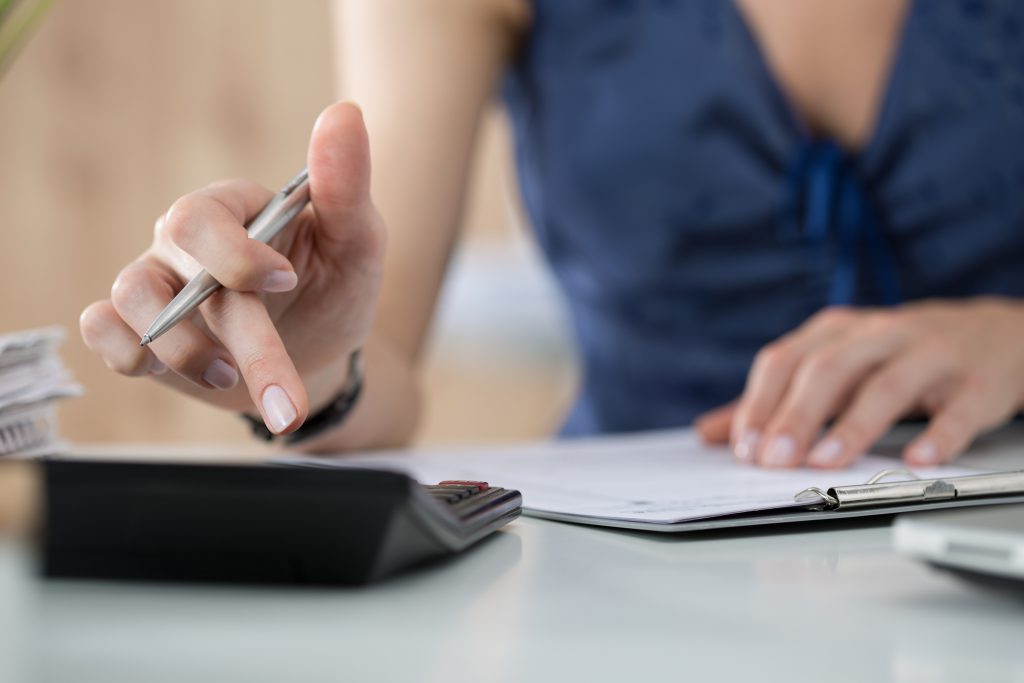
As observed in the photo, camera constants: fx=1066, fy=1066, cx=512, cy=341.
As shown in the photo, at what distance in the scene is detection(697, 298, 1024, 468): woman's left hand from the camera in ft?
1.74

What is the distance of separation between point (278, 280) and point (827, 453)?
0.90 ft

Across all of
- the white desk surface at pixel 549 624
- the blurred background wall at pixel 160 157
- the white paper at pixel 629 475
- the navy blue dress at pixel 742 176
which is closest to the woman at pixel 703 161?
the navy blue dress at pixel 742 176

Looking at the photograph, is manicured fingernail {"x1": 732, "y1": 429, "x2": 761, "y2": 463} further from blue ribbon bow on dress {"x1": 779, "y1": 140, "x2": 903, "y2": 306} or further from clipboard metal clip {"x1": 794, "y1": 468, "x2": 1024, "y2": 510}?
blue ribbon bow on dress {"x1": 779, "y1": 140, "x2": 903, "y2": 306}

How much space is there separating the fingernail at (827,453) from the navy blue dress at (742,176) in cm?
41

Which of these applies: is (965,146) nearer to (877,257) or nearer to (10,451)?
(877,257)

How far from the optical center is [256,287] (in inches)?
15.2

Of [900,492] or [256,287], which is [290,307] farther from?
[900,492]

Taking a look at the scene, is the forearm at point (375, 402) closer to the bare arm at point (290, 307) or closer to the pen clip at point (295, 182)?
the bare arm at point (290, 307)

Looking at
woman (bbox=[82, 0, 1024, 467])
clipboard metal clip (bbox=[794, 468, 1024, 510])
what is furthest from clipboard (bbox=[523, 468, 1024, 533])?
woman (bbox=[82, 0, 1024, 467])

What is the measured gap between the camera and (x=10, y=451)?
1.57ft

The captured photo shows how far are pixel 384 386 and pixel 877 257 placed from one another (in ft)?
1.56

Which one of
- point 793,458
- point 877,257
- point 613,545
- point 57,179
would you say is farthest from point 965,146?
point 57,179

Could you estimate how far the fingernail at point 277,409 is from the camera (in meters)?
0.36

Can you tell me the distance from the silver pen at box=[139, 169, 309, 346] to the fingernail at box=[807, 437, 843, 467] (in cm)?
26
